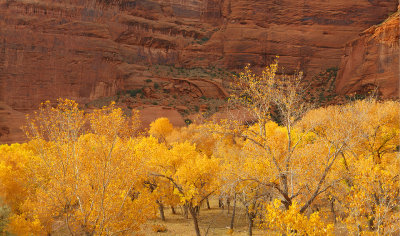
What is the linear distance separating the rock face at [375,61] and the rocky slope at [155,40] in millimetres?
18922

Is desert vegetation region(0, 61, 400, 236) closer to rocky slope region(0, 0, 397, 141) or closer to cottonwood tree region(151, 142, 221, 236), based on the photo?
→ cottonwood tree region(151, 142, 221, 236)

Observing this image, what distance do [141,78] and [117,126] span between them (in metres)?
55.5

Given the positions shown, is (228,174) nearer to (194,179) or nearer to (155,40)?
(194,179)

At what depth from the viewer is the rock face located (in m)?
46.8

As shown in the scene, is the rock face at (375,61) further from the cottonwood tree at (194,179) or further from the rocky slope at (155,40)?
the cottonwood tree at (194,179)

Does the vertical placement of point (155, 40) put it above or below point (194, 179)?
above

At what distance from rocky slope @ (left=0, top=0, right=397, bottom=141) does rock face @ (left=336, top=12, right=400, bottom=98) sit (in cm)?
1892

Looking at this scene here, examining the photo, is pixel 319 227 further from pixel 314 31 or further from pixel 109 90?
pixel 314 31

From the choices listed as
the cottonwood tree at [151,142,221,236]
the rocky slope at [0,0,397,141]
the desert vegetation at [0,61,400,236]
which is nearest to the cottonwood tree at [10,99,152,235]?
the desert vegetation at [0,61,400,236]

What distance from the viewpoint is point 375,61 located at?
50.5m

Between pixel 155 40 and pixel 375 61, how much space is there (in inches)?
2012

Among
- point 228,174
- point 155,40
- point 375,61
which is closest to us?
point 228,174

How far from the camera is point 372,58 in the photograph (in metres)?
51.2

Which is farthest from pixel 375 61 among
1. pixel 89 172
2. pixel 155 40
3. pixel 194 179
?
pixel 89 172
